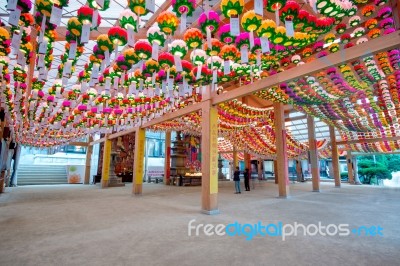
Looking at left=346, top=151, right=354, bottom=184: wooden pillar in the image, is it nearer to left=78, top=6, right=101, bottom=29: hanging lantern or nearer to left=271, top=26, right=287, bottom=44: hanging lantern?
left=271, top=26, right=287, bottom=44: hanging lantern

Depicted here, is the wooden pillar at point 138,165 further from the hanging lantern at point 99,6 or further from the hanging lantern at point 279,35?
the hanging lantern at point 279,35

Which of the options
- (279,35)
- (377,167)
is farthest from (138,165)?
(377,167)

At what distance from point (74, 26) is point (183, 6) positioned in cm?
146

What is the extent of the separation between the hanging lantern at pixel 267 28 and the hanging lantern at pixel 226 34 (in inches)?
16.7

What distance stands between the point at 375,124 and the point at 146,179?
1932 centimetres

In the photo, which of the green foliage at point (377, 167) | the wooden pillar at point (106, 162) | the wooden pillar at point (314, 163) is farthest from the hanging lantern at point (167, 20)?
the green foliage at point (377, 167)

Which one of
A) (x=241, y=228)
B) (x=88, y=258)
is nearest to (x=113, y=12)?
(x=88, y=258)

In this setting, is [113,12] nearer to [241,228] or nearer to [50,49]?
[50,49]

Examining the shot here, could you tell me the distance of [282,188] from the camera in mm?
9328

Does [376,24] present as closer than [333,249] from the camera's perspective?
No

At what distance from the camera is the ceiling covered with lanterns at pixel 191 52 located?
2697 millimetres

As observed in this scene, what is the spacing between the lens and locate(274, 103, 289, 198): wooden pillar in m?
9.36

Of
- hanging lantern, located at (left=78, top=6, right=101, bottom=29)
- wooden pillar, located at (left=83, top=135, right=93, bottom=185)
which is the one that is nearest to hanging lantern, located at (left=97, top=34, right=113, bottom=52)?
hanging lantern, located at (left=78, top=6, right=101, bottom=29)

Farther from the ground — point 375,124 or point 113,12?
point 113,12
